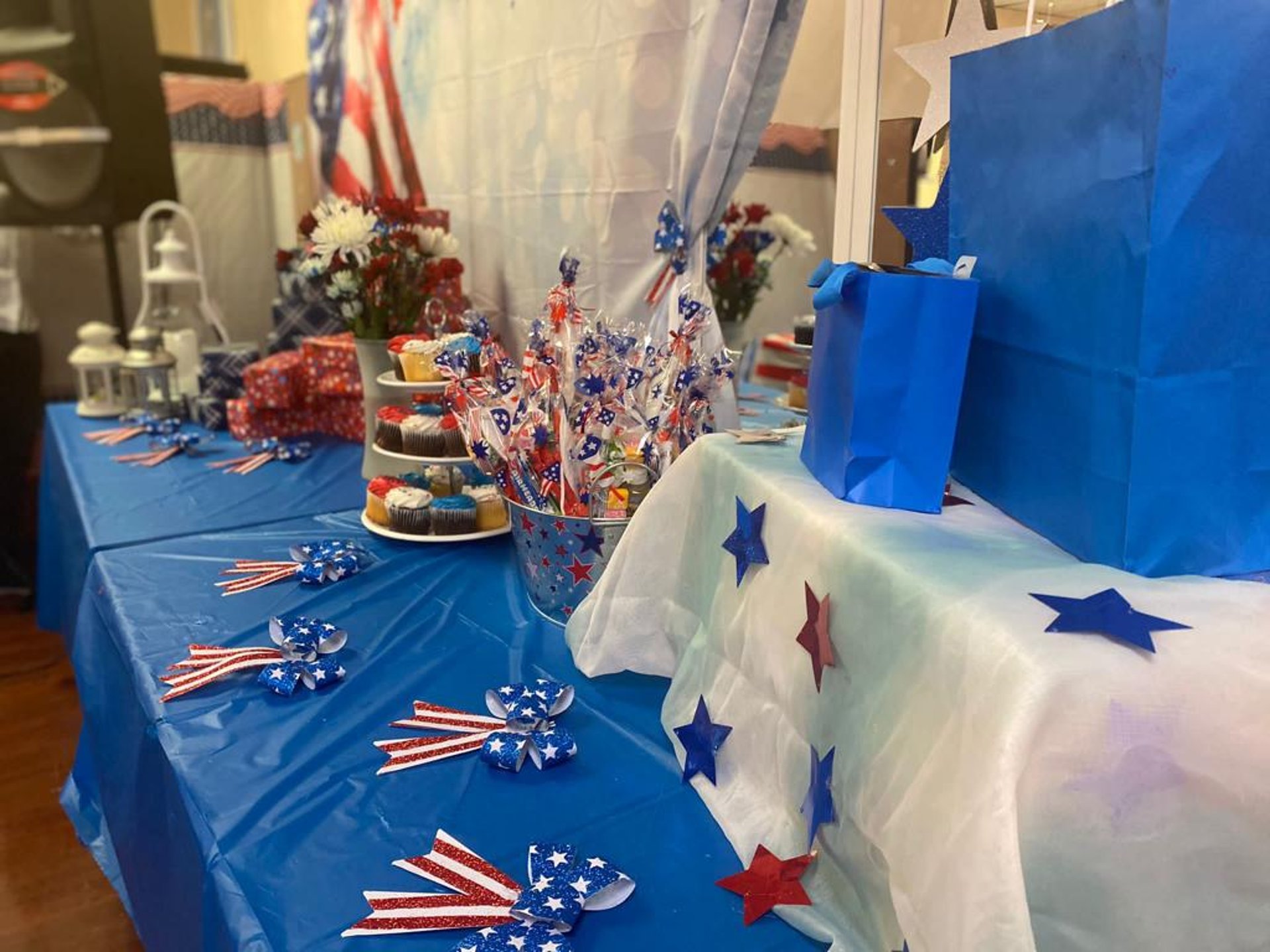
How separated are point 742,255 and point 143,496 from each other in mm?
1107

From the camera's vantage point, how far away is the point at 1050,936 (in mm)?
505

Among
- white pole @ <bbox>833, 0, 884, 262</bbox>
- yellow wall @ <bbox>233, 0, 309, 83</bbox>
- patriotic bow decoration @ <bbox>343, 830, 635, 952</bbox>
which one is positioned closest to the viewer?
patriotic bow decoration @ <bbox>343, 830, 635, 952</bbox>

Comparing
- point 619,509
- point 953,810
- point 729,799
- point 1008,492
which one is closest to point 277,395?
point 619,509

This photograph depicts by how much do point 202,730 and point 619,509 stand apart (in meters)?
0.47

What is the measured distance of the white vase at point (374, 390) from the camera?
1685 mm

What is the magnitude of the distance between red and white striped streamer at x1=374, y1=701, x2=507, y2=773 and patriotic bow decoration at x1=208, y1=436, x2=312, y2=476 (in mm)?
1045

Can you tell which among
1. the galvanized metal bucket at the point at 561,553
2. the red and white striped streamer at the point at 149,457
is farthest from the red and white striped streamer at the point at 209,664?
the red and white striped streamer at the point at 149,457

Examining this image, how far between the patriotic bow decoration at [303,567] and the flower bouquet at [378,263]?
514 mm

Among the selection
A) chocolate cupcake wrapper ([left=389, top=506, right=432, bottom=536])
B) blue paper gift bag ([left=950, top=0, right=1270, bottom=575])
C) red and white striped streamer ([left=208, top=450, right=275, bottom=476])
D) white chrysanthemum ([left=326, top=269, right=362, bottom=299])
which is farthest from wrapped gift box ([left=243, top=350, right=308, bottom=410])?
blue paper gift bag ([left=950, top=0, right=1270, bottom=575])

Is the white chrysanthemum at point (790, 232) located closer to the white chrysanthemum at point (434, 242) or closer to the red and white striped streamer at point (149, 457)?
the white chrysanthemum at point (434, 242)

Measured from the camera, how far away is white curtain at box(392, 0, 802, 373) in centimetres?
124

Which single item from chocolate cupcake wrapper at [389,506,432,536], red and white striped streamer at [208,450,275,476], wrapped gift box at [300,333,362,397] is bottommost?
red and white striped streamer at [208,450,275,476]

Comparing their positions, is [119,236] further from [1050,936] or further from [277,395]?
[1050,936]

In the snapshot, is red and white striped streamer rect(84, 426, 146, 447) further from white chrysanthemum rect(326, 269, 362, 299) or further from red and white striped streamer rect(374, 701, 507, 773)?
red and white striped streamer rect(374, 701, 507, 773)
